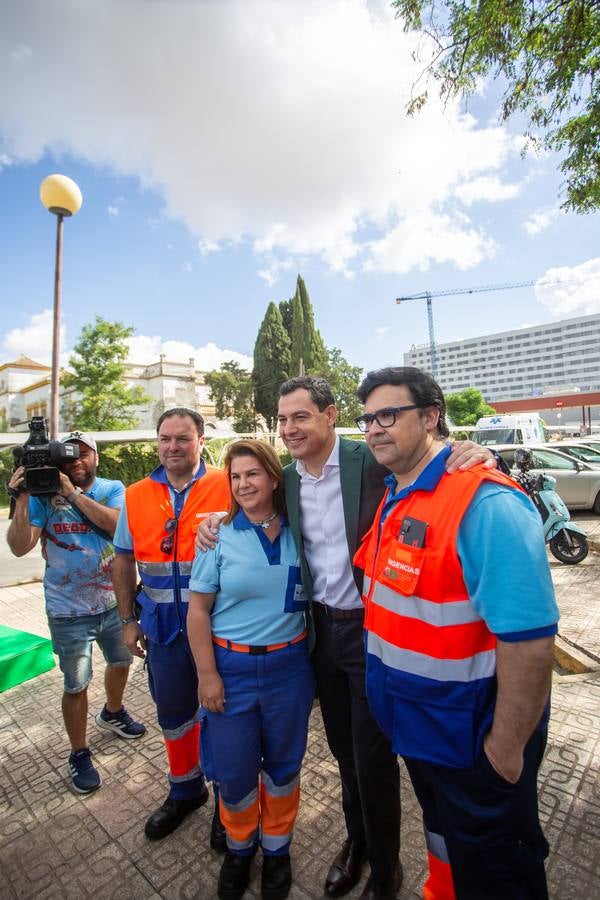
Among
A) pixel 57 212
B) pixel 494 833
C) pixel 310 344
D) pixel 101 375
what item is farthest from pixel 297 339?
pixel 494 833

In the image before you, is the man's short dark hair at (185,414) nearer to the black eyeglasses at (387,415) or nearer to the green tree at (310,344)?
the black eyeglasses at (387,415)

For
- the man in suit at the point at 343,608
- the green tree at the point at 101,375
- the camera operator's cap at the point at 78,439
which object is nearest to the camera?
the man in suit at the point at 343,608

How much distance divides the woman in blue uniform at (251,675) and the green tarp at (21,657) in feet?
3.57

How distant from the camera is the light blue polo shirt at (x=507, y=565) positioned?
3.92 ft

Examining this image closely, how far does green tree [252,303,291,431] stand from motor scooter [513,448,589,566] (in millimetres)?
31331

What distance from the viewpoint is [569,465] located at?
987 centimetres

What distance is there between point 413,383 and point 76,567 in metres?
2.36

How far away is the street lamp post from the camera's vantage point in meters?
5.96

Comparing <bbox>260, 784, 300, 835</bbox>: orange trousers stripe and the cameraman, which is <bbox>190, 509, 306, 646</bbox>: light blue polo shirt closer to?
<bbox>260, 784, 300, 835</bbox>: orange trousers stripe

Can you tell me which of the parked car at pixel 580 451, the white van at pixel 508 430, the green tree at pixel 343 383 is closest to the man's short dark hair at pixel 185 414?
the parked car at pixel 580 451

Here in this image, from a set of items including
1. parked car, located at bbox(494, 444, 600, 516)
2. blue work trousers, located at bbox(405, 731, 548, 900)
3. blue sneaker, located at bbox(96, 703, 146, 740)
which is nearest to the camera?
blue work trousers, located at bbox(405, 731, 548, 900)

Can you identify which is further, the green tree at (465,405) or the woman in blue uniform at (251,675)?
the green tree at (465,405)

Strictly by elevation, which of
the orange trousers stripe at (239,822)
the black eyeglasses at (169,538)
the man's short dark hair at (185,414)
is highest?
the man's short dark hair at (185,414)

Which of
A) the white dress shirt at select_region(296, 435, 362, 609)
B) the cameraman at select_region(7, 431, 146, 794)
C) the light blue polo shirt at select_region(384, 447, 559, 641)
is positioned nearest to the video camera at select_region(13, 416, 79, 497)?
the cameraman at select_region(7, 431, 146, 794)
